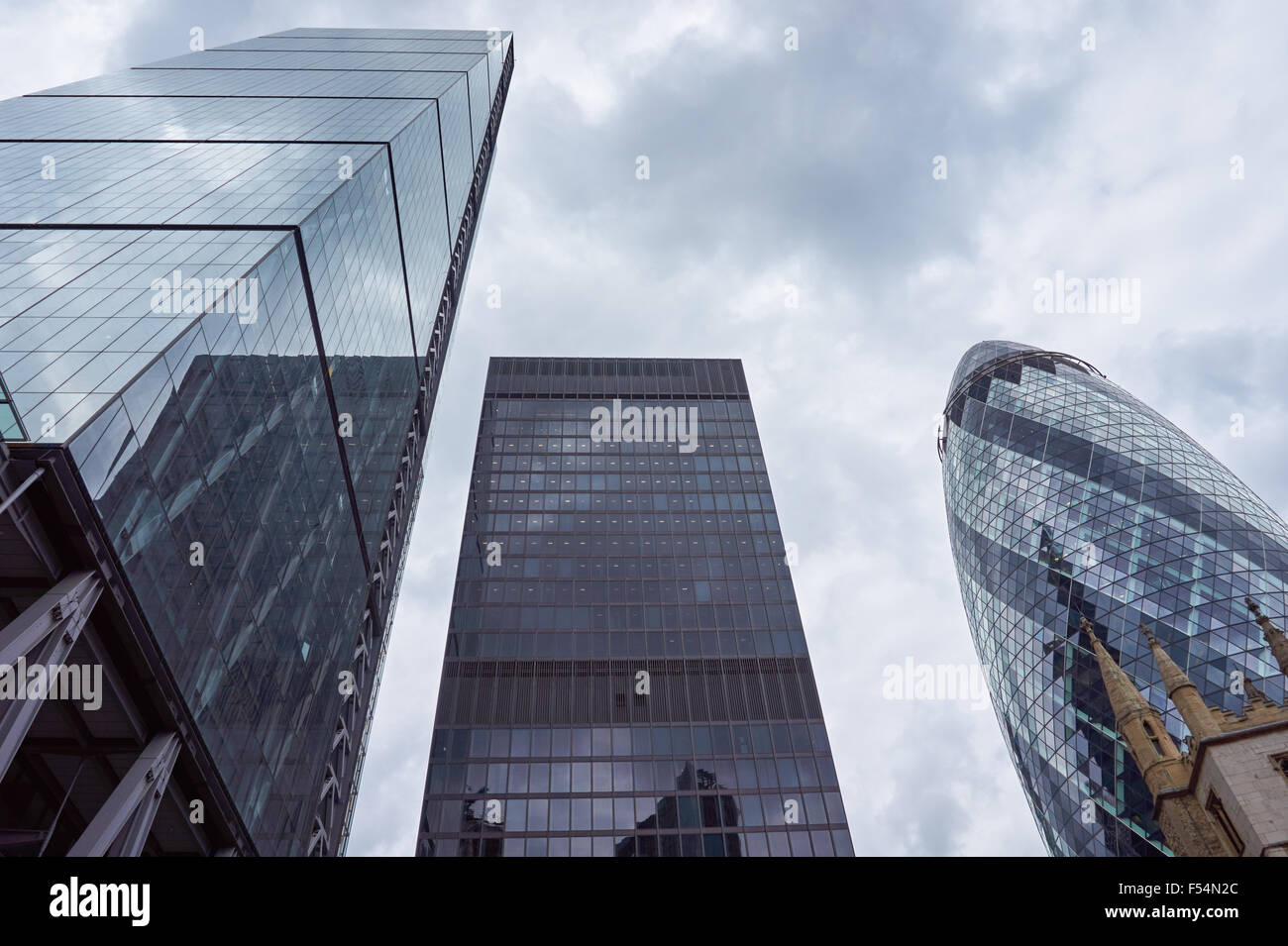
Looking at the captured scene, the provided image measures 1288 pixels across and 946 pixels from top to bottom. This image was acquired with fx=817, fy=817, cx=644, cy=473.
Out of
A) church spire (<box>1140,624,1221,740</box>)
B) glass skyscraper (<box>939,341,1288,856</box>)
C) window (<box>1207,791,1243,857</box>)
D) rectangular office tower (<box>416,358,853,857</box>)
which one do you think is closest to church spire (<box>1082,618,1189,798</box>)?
church spire (<box>1140,624,1221,740</box>)

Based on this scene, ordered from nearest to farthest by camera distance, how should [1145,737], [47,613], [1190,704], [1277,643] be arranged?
[47,613]
[1190,704]
[1277,643]
[1145,737]

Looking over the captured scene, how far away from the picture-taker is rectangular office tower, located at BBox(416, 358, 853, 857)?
56.9 m

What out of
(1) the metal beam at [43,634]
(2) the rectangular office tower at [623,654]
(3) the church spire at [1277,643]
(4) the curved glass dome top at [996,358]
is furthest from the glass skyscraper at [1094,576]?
(1) the metal beam at [43,634]

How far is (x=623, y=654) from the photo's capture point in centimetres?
6925

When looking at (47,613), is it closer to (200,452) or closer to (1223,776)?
(200,452)

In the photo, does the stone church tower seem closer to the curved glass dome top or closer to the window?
the window

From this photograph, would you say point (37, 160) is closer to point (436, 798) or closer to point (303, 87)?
point (303, 87)

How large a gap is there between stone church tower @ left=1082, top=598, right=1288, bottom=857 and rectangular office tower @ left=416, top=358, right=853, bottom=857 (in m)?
19.7

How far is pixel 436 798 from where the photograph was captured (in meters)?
57.5

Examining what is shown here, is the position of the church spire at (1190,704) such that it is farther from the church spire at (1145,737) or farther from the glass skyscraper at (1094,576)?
the glass skyscraper at (1094,576)

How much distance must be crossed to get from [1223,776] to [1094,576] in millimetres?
39545

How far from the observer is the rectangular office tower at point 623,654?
56.9 metres

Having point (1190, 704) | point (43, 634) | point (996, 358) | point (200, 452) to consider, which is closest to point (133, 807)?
point (43, 634)
